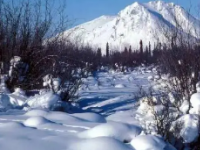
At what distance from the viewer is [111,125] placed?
3.87m

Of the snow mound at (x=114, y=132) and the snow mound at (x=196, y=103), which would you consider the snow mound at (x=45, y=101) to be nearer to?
the snow mound at (x=196, y=103)

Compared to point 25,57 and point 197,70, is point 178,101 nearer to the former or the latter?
point 197,70

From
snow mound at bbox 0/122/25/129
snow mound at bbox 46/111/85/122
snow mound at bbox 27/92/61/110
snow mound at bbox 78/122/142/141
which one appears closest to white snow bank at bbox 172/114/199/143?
snow mound at bbox 78/122/142/141

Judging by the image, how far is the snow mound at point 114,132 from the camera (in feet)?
12.2

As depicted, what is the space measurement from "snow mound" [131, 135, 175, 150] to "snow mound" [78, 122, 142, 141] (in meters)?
0.14

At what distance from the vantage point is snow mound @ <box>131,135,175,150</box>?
137 inches

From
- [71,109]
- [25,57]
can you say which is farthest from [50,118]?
[25,57]

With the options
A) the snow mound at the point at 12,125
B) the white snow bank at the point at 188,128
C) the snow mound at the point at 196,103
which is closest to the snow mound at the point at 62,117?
the snow mound at the point at 12,125

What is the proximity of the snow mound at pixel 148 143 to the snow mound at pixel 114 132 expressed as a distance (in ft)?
0.45

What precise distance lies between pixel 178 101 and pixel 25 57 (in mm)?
3801

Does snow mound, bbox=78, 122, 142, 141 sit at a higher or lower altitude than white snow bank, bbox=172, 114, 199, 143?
higher

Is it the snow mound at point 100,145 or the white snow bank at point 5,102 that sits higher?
the white snow bank at point 5,102

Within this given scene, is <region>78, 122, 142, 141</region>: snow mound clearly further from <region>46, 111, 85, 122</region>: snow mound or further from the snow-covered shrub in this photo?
the snow-covered shrub

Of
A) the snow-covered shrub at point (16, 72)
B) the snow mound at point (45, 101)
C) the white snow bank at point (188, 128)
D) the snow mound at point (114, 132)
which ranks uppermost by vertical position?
the snow-covered shrub at point (16, 72)
